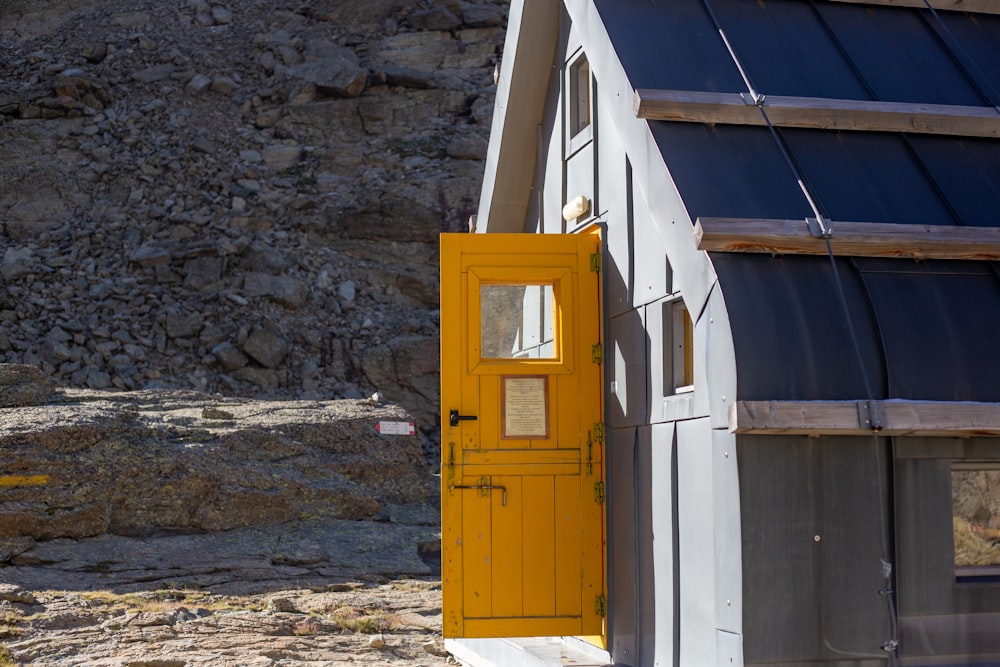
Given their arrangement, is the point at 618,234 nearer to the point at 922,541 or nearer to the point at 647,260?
the point at 647,260

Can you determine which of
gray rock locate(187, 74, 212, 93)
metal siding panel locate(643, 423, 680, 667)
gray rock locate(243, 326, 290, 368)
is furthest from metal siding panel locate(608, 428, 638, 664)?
gray rock locate(187, 74, 212, 93)

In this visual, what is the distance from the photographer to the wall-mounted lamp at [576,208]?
7.89 metres

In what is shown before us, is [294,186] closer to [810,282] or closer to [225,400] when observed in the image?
[225,400]

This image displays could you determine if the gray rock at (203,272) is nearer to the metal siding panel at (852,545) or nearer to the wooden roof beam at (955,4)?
the wooden roof beam at (955,4)

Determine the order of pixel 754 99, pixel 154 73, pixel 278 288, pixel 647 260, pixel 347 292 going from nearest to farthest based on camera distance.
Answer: pixel 754 99 < pixel 647 260 < pixel 278 288 < pixel 347 292 < pixel 154 73

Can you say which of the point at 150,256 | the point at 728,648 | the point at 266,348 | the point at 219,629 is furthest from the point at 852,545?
the point at 150,256

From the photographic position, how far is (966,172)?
621cm

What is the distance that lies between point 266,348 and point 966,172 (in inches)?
845

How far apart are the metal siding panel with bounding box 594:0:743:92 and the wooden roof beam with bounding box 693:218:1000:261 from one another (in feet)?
3.84

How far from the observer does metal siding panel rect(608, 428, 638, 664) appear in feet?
22.7

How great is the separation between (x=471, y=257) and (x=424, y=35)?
3141cm

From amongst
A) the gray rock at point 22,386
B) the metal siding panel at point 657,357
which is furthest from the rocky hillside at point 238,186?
the metal siding panel at point 657,357

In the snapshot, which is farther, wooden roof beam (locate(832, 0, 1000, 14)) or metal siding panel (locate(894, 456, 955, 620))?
wooden roof beam (locate(832, 0, 1000, 14))

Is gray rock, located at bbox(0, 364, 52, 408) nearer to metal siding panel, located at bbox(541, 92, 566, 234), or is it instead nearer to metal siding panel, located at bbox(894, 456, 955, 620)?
metal siding panel, located at bbox(541, 92, 566, 234)
